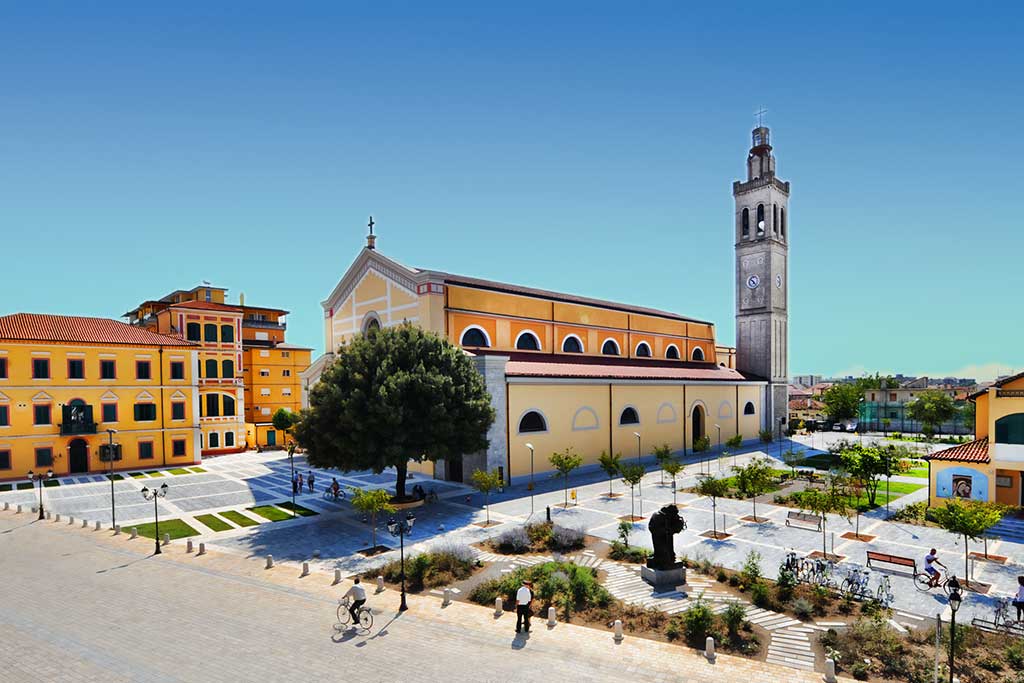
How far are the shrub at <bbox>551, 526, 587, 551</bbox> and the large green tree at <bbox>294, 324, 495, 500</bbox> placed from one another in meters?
7.06

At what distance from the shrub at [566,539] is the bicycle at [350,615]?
8.00 m

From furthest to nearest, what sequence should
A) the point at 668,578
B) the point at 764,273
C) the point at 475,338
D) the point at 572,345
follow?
the point at 764,273
the point at 572,345
the point at 475,338
the point at 668,578

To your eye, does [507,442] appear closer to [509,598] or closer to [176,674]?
[509,598]

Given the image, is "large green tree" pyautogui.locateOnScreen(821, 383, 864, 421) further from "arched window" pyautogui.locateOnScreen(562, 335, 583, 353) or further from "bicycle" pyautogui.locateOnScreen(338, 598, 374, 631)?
"bicycle" pyautogui.locateOnScreen(338, 598, 374, 631)

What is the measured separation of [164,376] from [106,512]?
1597cm

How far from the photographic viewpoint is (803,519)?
23.2 meters

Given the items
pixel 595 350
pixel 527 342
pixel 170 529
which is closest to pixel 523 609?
pixel 170 529

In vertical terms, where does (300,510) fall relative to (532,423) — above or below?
below

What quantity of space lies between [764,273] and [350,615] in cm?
5116

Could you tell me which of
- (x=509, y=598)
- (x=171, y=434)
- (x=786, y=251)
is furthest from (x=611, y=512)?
(x=786, y=251)

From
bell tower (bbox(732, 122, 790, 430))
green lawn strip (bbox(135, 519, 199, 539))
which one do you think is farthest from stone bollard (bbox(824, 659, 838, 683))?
bell tower (bbox(732, 122, 790, 430))

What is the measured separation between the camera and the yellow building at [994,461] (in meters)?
23.4

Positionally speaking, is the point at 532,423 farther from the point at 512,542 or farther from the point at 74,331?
the point at 74,331

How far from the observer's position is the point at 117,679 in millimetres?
11117
